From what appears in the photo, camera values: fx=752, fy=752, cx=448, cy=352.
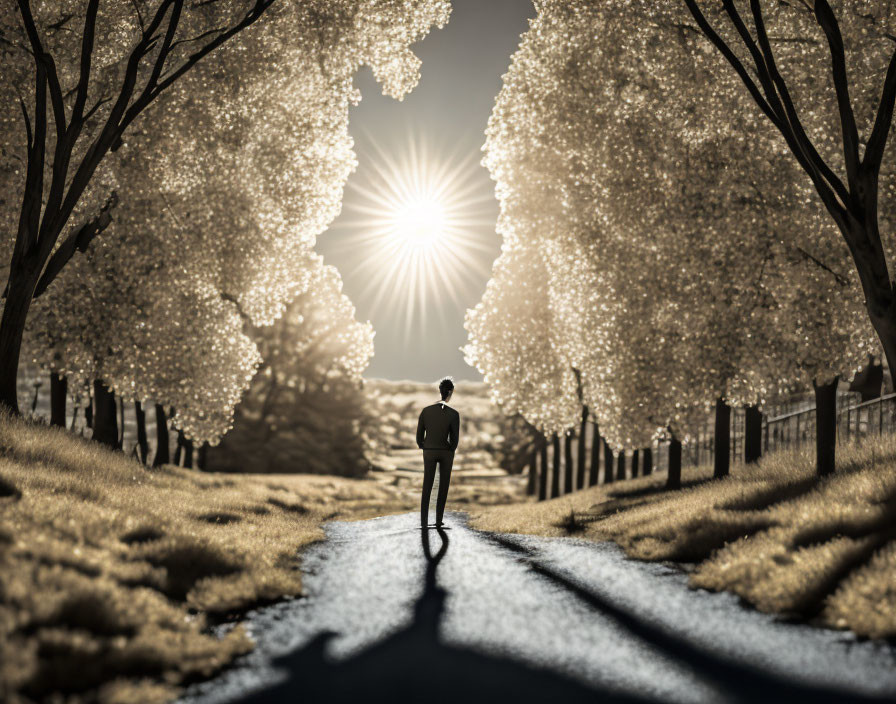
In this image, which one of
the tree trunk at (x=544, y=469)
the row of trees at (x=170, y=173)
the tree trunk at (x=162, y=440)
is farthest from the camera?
the tree trunk at (x=544, y=469)

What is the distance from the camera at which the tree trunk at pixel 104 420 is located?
2172cm

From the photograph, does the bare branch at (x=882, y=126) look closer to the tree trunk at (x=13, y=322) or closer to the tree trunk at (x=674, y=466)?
the tree trunk at (x=674, y=466)

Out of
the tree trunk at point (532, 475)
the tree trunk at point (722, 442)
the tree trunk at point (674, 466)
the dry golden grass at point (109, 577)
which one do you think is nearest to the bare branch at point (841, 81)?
the tree trunk at point (722, 442)

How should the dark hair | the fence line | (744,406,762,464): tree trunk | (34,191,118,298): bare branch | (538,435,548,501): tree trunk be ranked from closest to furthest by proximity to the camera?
the dark hair → (34,191,118,298): bare branch → (744,406,762,464): tree trunk → the fence line → (538,435,548,501): tree trunk

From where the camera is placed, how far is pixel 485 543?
12508mm

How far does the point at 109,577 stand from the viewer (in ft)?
23.9

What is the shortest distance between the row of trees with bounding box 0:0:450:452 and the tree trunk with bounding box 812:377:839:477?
38.8 feet

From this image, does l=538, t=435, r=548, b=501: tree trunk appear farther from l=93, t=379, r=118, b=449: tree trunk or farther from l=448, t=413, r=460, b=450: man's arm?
l=448, t=413, r=460, b=450: man's arm

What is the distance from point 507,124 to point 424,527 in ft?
46.6

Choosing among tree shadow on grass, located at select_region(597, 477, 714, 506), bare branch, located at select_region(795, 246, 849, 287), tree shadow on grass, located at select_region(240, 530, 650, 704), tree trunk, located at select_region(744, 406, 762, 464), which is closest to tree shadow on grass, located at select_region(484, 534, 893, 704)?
tree shadow on grass, located at select_region(240, 530, 650, 704)

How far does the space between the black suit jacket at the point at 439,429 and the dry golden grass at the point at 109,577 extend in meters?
2.69

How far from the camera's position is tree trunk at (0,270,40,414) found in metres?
14.8

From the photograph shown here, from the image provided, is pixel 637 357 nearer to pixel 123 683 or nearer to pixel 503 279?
pixel 503 279

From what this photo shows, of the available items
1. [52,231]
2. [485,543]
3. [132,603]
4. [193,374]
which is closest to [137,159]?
[52,231]
